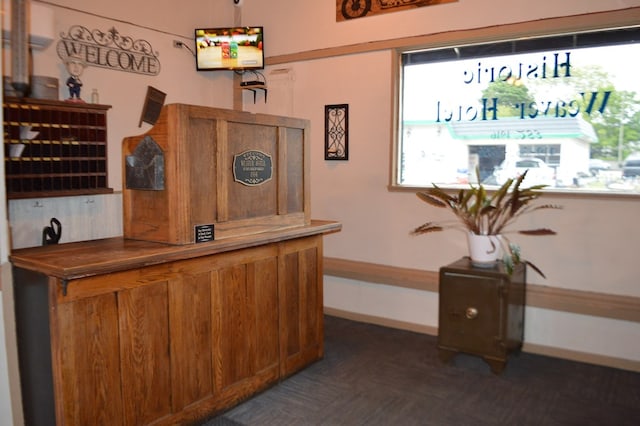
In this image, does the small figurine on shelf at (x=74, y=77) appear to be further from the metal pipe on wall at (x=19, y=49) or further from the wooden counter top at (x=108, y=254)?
the metal pipe on wall at (x=19, y=49)

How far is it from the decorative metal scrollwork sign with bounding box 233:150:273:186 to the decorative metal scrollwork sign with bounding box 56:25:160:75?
2.14 metres

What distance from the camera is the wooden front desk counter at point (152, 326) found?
7.38 feet

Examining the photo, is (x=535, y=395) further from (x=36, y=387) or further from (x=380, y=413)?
(x=36, y=387)

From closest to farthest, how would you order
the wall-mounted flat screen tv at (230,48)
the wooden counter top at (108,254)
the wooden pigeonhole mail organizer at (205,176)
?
the wooden counter top at (108,254) < the wooden pigeonhole mail organizer at (205,176) < the wall-mounted flat screen tv at (230,48)

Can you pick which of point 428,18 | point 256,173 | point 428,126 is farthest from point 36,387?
point 428,18

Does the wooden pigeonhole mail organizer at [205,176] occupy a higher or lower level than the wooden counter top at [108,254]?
higher

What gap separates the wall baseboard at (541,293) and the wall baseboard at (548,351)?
12.5 inches

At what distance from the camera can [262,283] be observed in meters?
3.21

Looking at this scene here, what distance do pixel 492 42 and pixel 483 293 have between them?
2.03 m

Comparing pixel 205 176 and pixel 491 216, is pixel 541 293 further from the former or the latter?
pixel 205 176

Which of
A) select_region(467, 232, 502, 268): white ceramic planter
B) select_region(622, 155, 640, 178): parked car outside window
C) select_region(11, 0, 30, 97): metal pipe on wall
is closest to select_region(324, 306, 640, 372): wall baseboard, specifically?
select_region(467, 232, 502, 268): white ceramic planter

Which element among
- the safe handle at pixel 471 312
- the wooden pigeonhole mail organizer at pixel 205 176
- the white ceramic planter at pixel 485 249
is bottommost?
the safe handle at pixel 471 312

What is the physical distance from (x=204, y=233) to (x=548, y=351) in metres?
2.81

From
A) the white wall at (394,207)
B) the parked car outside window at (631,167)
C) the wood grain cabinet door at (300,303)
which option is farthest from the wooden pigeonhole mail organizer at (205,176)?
the parked car outside window at (631,167)
